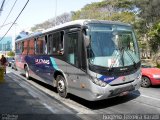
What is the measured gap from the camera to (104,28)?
809 cm

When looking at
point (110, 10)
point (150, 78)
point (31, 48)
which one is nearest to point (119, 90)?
point (150, 78)

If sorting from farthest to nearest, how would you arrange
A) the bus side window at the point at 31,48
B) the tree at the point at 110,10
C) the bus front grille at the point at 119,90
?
the tree at the point at 110,10, the bus side window at the point at 31,48, the bus front grille at the point at 119,90

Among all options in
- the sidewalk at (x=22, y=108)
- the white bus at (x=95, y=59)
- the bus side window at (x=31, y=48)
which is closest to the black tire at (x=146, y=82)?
the white bus at (x=95, y=59)

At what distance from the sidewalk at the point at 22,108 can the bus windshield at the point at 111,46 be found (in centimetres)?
215

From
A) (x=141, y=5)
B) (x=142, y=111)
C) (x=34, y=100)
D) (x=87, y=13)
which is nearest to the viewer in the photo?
(x=142, y=111)

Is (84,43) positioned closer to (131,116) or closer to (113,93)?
(113,93)

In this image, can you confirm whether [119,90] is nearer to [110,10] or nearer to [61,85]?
[61,85]

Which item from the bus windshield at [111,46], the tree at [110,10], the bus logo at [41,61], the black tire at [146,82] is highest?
the tree at [110,10]

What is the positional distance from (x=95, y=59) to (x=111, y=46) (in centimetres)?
81

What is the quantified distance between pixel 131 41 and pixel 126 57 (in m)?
0.79

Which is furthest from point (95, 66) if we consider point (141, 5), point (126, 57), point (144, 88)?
point (141, 5)

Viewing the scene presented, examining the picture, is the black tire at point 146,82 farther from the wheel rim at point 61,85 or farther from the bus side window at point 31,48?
the bus side window at point 31,48

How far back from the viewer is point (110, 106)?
27.1ft

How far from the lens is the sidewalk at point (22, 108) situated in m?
7.17
